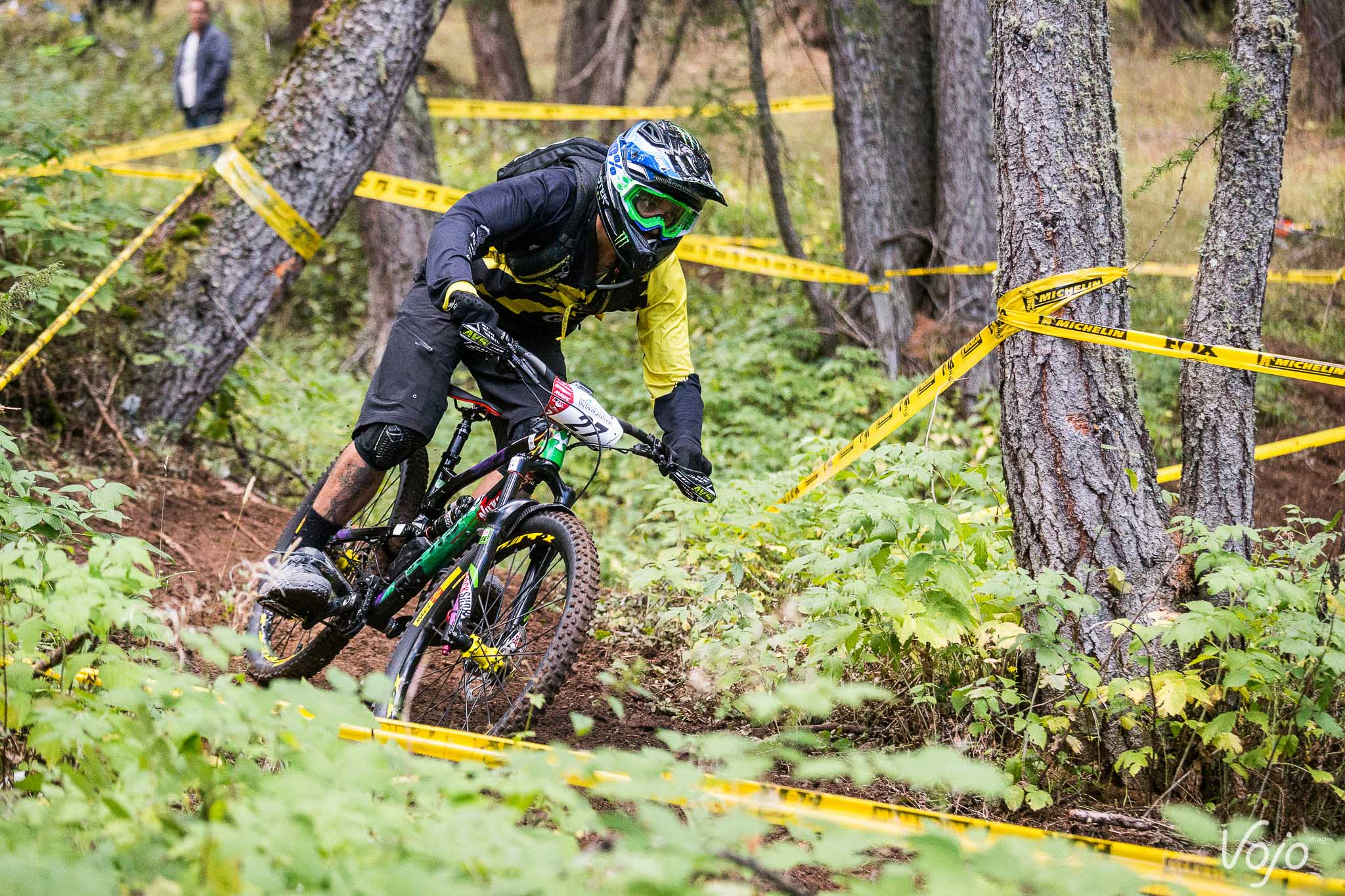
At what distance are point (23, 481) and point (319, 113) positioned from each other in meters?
3.50

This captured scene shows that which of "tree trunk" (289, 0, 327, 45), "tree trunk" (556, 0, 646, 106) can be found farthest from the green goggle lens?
"tree trunk" (289, 0, 327, 45)

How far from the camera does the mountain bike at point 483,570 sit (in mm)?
3643

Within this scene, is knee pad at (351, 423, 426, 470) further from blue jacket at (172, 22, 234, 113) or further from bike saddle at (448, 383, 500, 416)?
blue jacket at (172, 22, 234, 113)

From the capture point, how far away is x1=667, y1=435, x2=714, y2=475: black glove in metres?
4.07

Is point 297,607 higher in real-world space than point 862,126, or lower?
lower

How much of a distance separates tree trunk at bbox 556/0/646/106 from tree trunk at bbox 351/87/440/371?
3.24 metres

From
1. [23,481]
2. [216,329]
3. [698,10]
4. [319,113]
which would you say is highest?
[698,10]

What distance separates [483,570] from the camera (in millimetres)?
3852

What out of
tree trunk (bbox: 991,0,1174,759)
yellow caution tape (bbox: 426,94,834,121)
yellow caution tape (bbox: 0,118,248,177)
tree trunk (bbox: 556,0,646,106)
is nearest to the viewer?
tree trunk (bbox: 991,0,1174,759)

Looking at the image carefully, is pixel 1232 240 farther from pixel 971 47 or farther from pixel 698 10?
pixel 698 10

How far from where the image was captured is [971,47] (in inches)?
352

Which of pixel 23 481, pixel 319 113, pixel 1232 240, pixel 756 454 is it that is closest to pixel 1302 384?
pixel 756 454

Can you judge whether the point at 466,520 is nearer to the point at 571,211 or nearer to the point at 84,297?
the point at 571,211

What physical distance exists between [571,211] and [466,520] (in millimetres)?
1290
